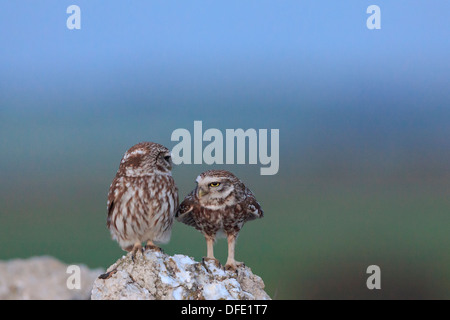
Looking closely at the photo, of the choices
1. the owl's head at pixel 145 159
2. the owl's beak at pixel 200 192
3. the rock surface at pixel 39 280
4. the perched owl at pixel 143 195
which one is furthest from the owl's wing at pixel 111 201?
the rock surface at pixel 39 280

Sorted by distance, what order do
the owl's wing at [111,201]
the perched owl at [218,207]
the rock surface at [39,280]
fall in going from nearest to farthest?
the owl's wing at [111,201] < the perched owl at [218,207] < the rock surface at [39,280]

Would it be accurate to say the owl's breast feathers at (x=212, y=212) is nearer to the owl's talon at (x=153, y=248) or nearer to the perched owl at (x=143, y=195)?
the perched owl at (x=143, y=195)

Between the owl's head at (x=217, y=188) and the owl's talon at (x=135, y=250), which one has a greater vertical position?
the owl's head at (x=217, y=188)

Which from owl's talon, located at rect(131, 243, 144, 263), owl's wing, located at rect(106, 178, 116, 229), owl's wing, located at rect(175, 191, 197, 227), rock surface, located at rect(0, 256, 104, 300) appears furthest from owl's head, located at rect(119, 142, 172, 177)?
rock surface, located at rect(0, 256, 104, 300)

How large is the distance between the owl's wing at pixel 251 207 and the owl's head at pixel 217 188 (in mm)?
129

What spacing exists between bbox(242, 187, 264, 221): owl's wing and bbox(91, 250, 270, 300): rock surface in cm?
72

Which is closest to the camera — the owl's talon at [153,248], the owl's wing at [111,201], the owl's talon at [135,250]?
the owl's talon at [135,250]

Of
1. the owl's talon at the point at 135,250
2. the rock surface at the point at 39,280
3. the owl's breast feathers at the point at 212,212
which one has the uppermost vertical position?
the owl's breast feathers at the point at 212,212

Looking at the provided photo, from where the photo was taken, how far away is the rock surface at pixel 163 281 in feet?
12.0

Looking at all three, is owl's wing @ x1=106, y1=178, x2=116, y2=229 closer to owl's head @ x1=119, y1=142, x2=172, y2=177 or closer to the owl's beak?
owl's head @ x1=119, y1=142, x2=172, y2=177

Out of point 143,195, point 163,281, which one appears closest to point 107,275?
point 163,281

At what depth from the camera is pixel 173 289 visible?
3.66 metres

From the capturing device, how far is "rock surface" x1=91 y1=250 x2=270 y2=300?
3.65 m

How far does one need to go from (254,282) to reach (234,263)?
0.26 meters
